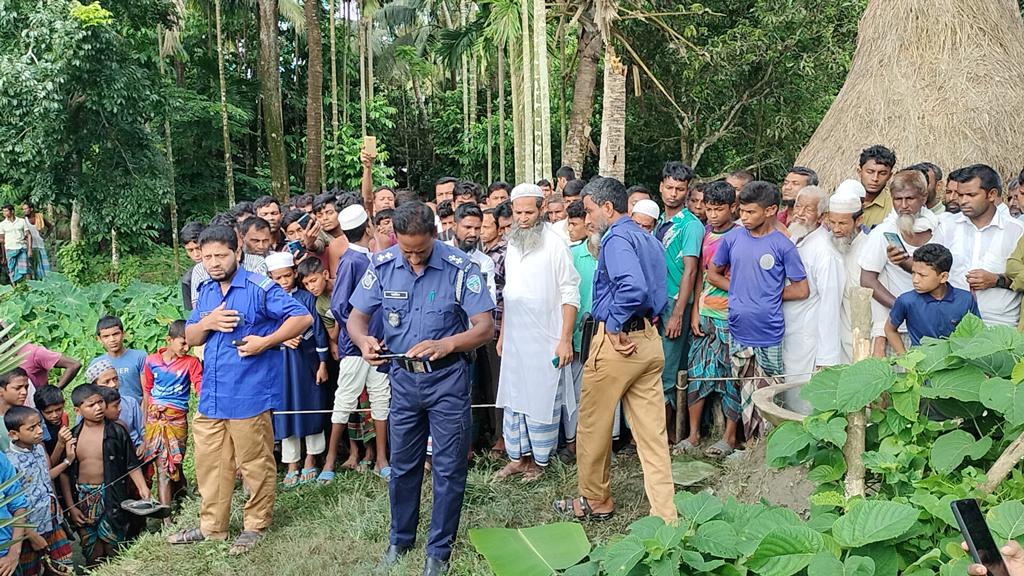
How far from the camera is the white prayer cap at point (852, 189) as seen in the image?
188 inches

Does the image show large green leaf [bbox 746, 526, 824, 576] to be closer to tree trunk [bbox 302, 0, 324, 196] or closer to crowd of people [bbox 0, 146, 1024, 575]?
crowd of people [bbox 0, 146, 1024, 575]

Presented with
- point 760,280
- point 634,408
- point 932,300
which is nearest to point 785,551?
point 634,408

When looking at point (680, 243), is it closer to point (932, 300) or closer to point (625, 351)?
point (625, 351)

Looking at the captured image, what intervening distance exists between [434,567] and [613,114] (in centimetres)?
776

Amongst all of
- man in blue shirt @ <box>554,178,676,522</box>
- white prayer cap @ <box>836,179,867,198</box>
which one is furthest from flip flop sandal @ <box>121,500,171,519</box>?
white prayer cap @ <box>836,179,867,198</box>

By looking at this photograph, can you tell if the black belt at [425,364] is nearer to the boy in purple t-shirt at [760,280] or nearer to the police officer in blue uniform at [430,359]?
the police officer in blue uniform at [430,359]

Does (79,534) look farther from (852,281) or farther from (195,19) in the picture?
(195,19)

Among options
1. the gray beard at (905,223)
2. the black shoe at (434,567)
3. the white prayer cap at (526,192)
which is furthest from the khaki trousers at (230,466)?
the gray beard at (905,223)

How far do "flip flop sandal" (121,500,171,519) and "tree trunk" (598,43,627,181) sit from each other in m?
7.07

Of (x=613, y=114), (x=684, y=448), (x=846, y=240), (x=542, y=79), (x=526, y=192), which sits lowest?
(x=684, y=448)

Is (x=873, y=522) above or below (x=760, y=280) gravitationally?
below

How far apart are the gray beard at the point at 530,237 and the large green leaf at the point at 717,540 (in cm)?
248

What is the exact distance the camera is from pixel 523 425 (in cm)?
512

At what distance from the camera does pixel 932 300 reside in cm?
402
